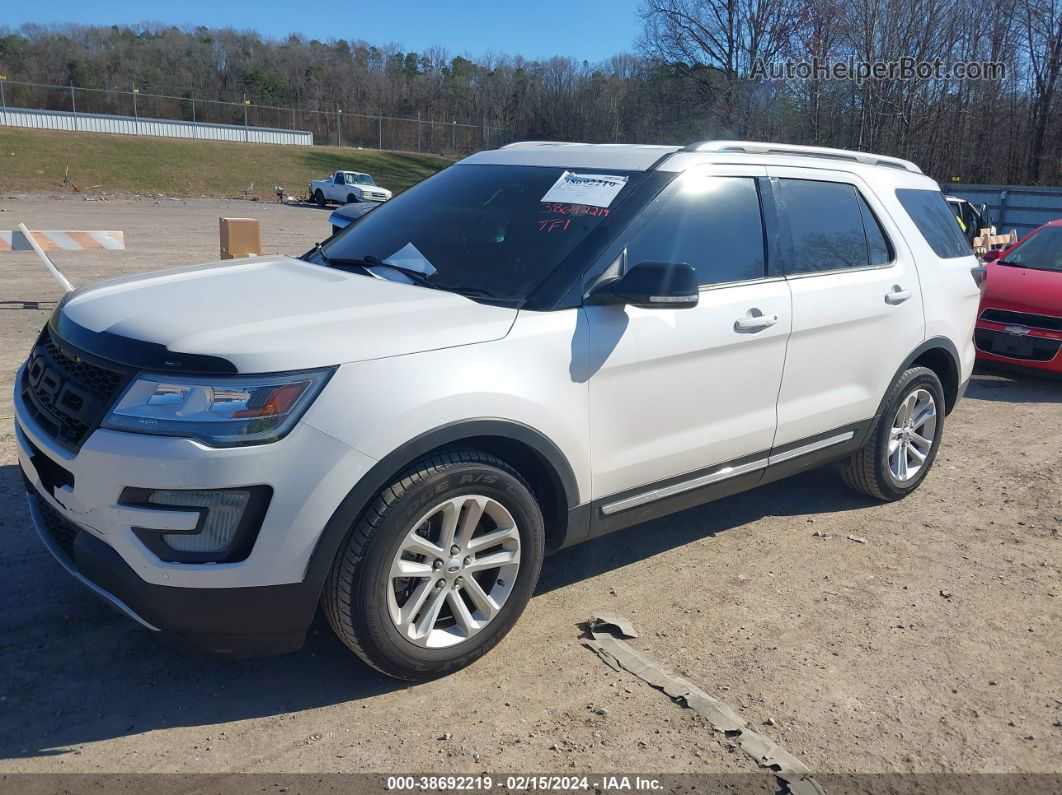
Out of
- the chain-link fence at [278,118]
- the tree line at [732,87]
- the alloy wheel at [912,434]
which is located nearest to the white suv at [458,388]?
the alloy wheel at [912,434]

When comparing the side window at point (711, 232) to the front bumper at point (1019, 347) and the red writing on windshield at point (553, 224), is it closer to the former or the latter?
the red writing on windshield at point (553, 224)

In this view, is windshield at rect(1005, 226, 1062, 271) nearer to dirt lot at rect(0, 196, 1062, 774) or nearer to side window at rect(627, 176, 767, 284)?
dirt lot at rect(0, 196, 1062, 774)

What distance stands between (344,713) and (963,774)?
82.2 inches

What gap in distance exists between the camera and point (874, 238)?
16.2ft

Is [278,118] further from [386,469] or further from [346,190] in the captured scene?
[386,469]

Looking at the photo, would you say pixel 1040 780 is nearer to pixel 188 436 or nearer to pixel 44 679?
pixel 188 436

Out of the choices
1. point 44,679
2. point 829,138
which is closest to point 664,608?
point 44,679

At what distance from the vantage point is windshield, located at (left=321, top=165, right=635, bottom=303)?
144 inches

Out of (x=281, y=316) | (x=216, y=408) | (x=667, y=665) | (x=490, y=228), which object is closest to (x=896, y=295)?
(x=490, y=228)

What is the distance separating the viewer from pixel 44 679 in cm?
319

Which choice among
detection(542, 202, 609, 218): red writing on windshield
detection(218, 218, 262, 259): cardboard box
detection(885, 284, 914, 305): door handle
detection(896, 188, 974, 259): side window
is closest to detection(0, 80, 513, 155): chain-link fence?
detection(218, 218, 262, 259): cardboard box

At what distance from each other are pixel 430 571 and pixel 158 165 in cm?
4760

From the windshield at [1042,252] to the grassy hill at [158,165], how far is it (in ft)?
117

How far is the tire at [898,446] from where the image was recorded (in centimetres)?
504
